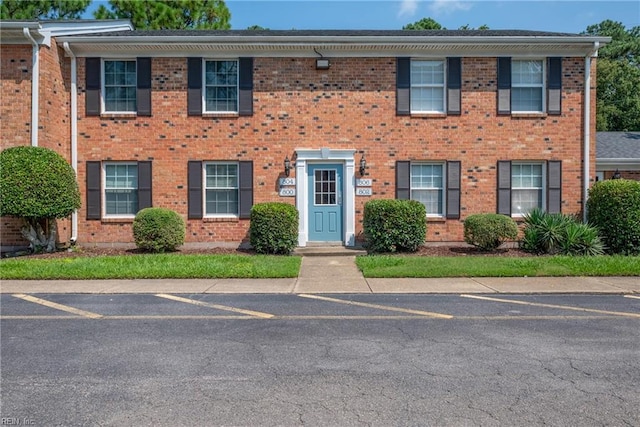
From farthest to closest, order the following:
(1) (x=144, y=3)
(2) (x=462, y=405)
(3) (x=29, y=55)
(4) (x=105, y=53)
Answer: (1) (x=144, y=3), (4) (x=105, y=53), (3) (x=29, y=55), (2) (x=462, y=405)

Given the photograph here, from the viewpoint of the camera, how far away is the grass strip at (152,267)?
10031mm

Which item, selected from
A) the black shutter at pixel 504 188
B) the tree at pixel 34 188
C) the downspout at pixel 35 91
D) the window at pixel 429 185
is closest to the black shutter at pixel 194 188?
the tree at pixel 34 188

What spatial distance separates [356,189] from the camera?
47.9 ft

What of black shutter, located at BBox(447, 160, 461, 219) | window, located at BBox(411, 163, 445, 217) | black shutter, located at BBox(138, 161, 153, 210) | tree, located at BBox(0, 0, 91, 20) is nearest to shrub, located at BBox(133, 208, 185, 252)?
black shutter, located at BBox(138, 161, 153, 210)

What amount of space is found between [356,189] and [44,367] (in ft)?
35.1

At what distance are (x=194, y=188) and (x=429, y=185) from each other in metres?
6.72

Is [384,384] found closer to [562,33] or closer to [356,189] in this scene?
[356,189]

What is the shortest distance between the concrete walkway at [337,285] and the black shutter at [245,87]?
20.2 feet

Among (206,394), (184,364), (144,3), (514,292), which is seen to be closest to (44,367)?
(184,364)

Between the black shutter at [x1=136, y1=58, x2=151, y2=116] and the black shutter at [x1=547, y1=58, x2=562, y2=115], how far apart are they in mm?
11264

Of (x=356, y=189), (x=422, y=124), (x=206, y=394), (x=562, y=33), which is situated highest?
(x=562, y=33)

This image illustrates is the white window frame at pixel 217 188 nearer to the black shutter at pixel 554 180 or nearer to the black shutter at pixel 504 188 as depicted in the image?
the black shutter at pixel 504 188

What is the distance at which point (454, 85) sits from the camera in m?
14.5

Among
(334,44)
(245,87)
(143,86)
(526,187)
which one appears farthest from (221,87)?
(526,187)
